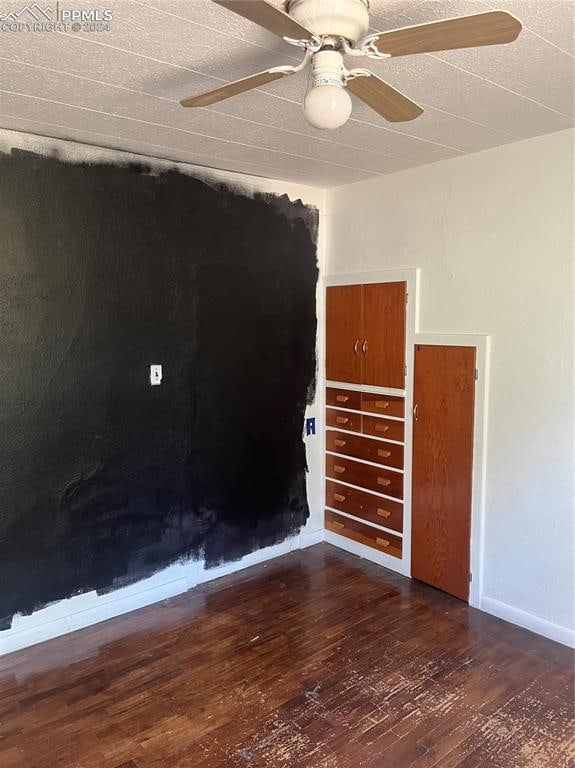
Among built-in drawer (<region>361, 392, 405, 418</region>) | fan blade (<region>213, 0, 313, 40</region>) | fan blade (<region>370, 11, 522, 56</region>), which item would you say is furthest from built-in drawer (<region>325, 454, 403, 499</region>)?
fan blade (<region>213, 0, 313, 40</region>)

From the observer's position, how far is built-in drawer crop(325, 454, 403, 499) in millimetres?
3627

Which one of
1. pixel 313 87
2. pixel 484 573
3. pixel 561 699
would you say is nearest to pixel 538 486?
pixel 484 573

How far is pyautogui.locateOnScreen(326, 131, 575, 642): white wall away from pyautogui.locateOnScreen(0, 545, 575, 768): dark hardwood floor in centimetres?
35

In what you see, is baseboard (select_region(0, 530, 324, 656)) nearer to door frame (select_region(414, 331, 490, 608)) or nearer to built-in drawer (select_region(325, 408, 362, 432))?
built-in drawer (select_region(325, 408, 362, 432))

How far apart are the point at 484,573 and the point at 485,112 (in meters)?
2.31

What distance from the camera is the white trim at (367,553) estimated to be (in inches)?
142

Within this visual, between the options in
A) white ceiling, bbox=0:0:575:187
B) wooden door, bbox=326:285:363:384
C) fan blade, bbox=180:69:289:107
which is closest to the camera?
fan blade, bbox=180:69:289:107

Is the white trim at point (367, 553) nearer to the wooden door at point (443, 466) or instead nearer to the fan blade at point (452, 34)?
the wooden door at point (443, 466)

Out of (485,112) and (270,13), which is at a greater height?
(485,112)

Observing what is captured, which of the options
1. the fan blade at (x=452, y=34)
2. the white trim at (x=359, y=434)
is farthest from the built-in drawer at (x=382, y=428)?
the fan blade at (x=452, y=34)

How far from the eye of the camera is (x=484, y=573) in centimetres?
312

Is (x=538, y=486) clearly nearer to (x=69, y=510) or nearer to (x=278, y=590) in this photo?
(x=278, y=590)

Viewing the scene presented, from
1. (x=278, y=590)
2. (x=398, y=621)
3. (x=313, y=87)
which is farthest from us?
(x=278, y=590)

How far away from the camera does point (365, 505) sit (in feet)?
12.6
